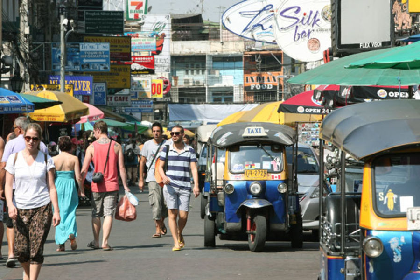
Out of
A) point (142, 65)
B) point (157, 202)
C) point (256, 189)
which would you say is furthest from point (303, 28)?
point (142, 65)

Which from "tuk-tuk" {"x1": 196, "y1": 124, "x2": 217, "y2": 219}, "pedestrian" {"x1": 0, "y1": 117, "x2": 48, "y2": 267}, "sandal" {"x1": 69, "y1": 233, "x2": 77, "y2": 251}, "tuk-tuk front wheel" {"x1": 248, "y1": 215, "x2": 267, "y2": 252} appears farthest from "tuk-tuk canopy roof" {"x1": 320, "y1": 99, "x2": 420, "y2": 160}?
"tuk-tuk" {"x1": 196, "y1": 124, "x2": 217, "y2": 219}

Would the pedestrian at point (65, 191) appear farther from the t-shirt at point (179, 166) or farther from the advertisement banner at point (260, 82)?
the advertisement banner at point (260, 82)

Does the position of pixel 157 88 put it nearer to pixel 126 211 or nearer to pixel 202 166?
pixel 202 166

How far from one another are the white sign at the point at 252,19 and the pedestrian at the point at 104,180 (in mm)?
15201

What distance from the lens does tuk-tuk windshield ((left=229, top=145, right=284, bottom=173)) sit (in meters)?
13.3

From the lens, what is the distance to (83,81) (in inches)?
1532

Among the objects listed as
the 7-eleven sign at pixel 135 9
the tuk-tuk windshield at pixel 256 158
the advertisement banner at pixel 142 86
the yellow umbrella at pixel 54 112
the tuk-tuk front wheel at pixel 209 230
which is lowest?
the tuk-tuk front wheel at pixel 209 230

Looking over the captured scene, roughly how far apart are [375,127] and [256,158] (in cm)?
661

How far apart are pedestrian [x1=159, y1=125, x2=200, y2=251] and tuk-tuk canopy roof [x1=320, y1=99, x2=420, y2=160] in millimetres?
5586

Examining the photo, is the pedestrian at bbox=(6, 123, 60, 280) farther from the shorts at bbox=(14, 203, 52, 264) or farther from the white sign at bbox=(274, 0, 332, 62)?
the white sign at bbox=(274, 0, 332, 62)

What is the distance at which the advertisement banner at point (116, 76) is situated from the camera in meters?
46.2

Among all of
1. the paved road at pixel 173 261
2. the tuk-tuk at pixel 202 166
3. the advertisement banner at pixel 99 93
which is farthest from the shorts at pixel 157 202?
the advertisement banner at pixel 99 93

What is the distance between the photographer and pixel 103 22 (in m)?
45.5

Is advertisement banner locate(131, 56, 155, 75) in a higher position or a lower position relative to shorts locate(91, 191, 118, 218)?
higher
